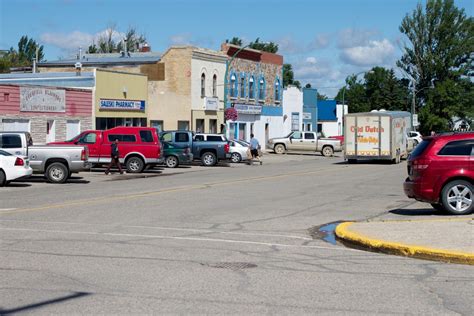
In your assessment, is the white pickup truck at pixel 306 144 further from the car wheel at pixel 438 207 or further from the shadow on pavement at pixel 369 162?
the car wheel at pixel 438 207

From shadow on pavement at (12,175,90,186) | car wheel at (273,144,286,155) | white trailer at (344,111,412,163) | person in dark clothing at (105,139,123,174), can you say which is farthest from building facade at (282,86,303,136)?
shadow on pavement at (12,175,90,186)

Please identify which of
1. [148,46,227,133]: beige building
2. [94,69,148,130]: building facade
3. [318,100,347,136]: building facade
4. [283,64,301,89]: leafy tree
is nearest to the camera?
[94,69,148,130]: building facade

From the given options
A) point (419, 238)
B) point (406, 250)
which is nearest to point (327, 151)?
point (419, 238)

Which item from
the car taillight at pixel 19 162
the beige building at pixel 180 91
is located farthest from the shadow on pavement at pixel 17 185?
the beige building at pixel 180 91

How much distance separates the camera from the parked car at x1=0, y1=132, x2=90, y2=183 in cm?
2855

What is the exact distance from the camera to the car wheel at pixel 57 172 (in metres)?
28.6

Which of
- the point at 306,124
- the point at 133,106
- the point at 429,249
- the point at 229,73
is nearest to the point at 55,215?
the point at 429,249

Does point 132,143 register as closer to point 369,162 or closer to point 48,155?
point 48,155

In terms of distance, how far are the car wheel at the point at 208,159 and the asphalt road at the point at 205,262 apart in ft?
69.8

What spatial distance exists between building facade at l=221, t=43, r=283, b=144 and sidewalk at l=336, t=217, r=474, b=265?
142 feet

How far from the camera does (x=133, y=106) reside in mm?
48094

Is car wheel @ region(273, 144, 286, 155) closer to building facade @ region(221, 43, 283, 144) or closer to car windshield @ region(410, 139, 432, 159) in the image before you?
building facade @ region(221, 43, 283, 144)

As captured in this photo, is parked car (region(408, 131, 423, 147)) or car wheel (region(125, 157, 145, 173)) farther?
parked car (region(408, 131, 423, 147))

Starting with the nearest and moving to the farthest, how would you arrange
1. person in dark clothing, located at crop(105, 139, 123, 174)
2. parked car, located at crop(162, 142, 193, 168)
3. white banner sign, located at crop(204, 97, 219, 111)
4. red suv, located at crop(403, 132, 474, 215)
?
red suv, located at crop(403, 132, 474, 215), person in dark clothing, located at crop(105, 139, 123, 174), parked car, located at crop(162, 142, 193, 168), white banner sign, located at crop(204, 97, 219, 111)
